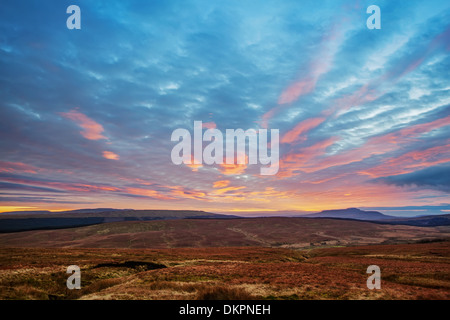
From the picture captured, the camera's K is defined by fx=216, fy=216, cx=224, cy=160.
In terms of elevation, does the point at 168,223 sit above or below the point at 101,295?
below

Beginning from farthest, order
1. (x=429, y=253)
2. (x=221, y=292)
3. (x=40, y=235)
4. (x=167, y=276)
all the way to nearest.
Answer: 1. (x=40, y=235)
2. (x=429, y=253)
3. (x=167, y=276)
4. (x=221, y=292)

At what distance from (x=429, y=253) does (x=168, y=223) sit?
137 meters
